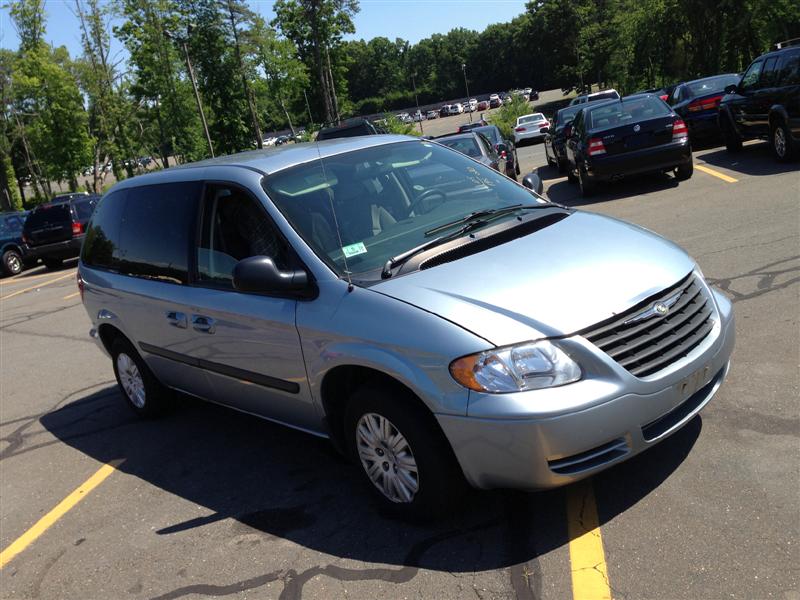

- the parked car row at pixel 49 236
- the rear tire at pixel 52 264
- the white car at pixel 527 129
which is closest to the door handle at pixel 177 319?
the parked car row at pixel 49 236

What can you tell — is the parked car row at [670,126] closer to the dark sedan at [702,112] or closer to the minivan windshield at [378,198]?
the dark sedan at [702,112]

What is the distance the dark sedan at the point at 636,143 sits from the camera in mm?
12273

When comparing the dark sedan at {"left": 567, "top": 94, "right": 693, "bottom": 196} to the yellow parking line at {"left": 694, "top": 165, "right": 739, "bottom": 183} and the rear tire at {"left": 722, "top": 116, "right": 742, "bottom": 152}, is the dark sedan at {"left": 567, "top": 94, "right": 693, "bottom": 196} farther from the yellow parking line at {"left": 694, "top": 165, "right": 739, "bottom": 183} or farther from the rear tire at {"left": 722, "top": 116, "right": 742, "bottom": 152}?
the rear tire at {"left": 722, "top": 116, "right": 742, "bottom": 152}

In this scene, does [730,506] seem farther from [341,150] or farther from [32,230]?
[32,230]

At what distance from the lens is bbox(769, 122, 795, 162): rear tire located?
38.4 ft

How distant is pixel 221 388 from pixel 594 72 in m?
79.9

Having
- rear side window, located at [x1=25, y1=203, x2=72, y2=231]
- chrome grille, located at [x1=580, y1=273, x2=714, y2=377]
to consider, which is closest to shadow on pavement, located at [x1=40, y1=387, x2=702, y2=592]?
chrome grille, located at [x1=580, y1=273, x2=714, y2=377]

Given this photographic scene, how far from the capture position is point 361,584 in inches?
134

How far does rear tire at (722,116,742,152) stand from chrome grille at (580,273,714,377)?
11483mm

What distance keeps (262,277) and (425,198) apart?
3.96 feet

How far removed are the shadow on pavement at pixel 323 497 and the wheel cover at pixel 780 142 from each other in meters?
9.27

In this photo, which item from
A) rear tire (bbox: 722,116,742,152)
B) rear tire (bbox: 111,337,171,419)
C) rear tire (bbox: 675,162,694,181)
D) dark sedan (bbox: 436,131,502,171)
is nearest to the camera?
rear tire (bbox: 111,337,171,419)

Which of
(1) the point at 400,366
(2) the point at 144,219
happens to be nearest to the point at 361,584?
(1) the point at 400,366

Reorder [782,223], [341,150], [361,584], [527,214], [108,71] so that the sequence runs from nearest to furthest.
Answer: [361,584] < [527,214] < [341,150] < [782,223] < [108,71]
